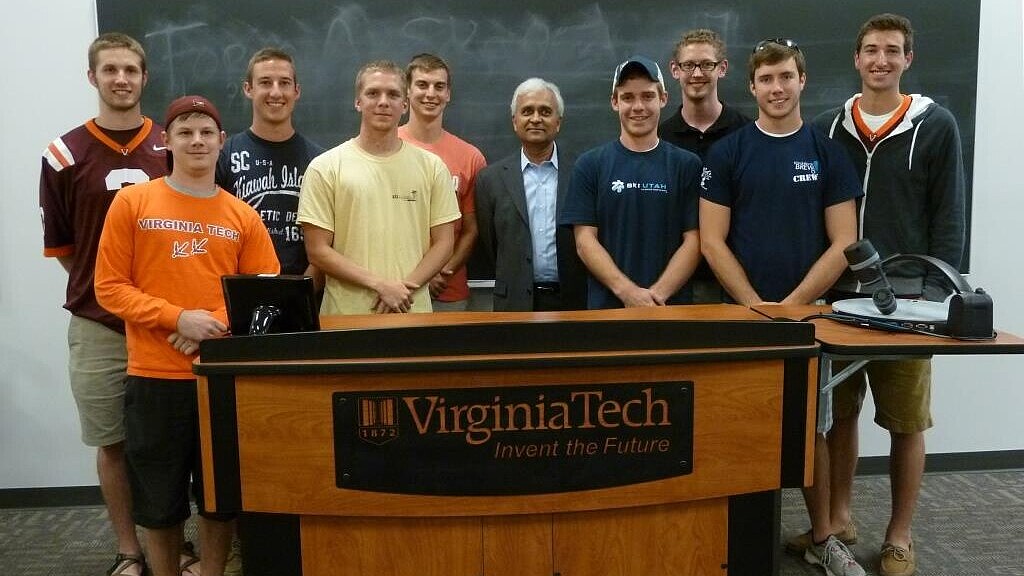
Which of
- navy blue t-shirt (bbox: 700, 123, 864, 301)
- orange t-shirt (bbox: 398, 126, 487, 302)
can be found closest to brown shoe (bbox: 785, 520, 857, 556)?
navy blue t-shirt (bbox: 700, 123, 864, 301)

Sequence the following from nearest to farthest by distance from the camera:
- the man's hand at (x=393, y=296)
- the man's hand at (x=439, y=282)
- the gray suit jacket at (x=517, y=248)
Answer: the man's hand at (x=393, y=296) → the gray suit jacket at (x=517, y=248) → the man's hand at (x=439, y=282)

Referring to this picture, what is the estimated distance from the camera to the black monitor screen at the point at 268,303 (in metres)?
1.82

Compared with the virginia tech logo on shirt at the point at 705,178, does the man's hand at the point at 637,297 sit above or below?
below

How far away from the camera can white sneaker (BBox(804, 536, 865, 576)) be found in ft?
8.68

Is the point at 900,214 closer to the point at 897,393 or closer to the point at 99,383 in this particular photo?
the point at 897,393

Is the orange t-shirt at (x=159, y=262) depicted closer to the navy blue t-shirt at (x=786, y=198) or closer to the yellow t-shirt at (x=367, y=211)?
the yellow t-shirt at (x=367, y=211)

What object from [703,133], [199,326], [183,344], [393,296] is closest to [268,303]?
[199,326]

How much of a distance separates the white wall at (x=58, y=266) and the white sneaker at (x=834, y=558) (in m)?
1.24

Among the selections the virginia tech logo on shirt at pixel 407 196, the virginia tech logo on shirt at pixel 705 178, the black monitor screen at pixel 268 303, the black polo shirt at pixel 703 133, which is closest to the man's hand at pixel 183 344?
the black monitor screen at pixel 268 303

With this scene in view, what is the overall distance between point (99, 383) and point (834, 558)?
2577mm

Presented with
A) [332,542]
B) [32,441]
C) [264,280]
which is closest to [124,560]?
[32,441]

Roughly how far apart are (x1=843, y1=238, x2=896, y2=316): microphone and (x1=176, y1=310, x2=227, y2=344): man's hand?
1.70 m

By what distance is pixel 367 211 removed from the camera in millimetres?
2701

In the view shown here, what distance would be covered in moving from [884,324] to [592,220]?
3.65ft
